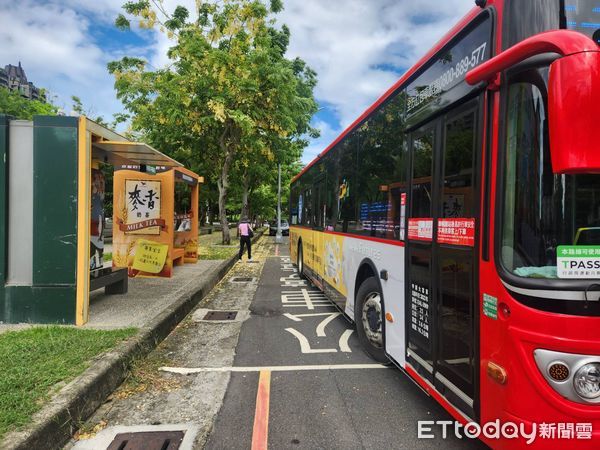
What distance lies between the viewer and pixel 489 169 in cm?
252

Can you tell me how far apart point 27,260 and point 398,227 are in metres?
5.07

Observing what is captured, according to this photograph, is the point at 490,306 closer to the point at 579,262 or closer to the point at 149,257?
the point at 579,262

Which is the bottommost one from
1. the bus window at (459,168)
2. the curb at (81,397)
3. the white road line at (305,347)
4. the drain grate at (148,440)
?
the drain grate at (148,440)

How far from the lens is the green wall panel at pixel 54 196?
5.61m

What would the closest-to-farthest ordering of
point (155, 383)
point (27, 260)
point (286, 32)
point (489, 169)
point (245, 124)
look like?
point (489, 169), point (155, 383), point (27, 260), point (245, 124), point (286, 32)

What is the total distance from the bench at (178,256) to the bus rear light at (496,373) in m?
9.70

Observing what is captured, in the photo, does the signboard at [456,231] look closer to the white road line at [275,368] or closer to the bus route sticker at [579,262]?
the bus route sticker at [579,262]

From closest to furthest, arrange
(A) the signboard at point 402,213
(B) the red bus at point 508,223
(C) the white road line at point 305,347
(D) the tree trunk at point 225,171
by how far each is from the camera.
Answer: (B) the red bus at point 508,223
(A) the signboard at point 402,213
(C) the white road line at point 305,347
(D) the tree trunk at point 225,171

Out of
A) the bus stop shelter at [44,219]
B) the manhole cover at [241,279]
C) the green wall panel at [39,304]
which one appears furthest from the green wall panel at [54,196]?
the manhole cover at [241,279]

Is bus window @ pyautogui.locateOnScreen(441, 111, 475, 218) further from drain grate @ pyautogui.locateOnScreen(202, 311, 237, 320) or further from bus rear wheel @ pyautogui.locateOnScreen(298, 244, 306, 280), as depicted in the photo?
bus rear wheel @ pyautogui.locateOnScreen(298, 244, 306, 280)

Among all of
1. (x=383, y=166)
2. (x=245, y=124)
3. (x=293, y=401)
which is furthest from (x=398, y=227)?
(x=245, y=124)

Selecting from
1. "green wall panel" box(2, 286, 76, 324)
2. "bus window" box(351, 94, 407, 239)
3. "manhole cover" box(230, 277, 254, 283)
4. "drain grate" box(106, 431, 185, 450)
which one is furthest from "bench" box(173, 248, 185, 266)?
"drain grate" box(106, 431, 185, 450)

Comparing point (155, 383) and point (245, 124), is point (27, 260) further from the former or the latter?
point (245, 124)

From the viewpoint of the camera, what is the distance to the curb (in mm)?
2822
